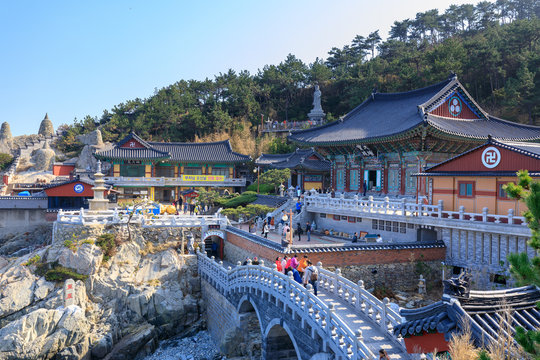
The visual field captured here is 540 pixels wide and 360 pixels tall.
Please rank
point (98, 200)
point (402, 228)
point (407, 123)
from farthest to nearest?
point (98, 200) < point (407, 123) < point (402, 228)

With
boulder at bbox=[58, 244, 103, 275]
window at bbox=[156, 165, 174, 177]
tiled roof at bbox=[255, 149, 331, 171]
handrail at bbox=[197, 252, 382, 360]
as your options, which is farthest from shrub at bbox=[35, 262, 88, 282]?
window at bbox=[156, 165, 174, 177]

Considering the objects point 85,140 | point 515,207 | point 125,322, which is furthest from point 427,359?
point 85,140

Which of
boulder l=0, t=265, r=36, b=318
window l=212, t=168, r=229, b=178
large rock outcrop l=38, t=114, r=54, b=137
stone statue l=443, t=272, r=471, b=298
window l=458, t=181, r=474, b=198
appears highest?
large rock outcrop l=38, t=114, r=54, b=137

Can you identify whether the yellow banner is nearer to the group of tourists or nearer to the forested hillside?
the forested hillside

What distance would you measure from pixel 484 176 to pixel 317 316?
39.1ft

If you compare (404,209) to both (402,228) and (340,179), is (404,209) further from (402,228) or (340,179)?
(340,179)

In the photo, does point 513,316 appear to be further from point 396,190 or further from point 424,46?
point 424,46

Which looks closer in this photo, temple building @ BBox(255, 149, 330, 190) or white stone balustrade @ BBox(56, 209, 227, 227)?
white stone balustrade @ BBox(56, 209, 227, 227)

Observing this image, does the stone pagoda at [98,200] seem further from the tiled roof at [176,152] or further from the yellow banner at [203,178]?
the yellow banner at [203,178]

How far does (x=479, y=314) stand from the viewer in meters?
8.59

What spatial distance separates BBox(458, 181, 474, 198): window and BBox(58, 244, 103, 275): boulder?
22.9 m

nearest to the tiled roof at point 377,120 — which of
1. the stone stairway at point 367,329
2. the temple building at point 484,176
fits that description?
the temple building at point 484,176

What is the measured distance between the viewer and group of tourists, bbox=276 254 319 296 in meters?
15.6

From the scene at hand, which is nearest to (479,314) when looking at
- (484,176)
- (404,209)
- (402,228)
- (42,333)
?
(484,176)
